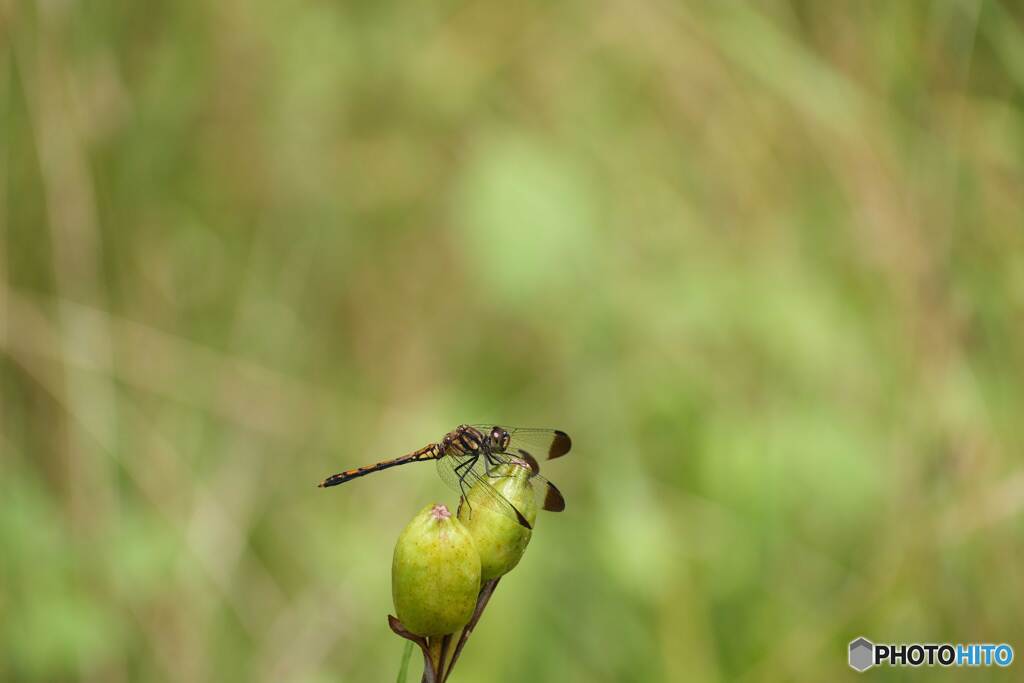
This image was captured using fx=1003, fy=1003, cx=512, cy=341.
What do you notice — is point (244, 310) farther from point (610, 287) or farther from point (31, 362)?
point (610, 287)

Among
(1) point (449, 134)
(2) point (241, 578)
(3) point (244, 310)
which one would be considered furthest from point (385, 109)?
(2) point (241, 578)

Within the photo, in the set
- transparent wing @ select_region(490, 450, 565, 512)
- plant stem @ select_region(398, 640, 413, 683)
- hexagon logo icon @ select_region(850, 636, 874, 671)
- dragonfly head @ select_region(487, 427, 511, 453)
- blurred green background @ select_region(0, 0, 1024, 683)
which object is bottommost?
plant stem @ select_region(398, 640, 413, 683)

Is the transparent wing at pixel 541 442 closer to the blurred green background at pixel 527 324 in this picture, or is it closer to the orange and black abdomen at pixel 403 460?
the orange and black abdomen at pixel 403 460

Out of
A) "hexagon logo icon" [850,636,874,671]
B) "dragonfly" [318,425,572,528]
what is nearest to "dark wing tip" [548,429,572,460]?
"dragonfly" [318,425,572,528]

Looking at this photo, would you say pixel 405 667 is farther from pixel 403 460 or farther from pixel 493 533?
pixel 403 460

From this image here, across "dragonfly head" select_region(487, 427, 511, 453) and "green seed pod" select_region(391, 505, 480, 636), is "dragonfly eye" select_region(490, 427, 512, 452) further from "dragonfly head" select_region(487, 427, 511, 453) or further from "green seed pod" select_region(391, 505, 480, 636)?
"green seed pod" select_region(391, 505, 480, 636)

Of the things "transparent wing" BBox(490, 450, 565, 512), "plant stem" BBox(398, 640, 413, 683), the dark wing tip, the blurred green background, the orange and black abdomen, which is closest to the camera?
"plant stem" BBox(398, 640, 413, 683)

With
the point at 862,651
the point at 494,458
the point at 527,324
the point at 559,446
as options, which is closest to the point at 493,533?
the point at 494,458

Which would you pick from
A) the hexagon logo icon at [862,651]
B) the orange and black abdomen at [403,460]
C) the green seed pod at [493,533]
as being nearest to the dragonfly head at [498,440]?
the orange and black abdomen at [403,460]
